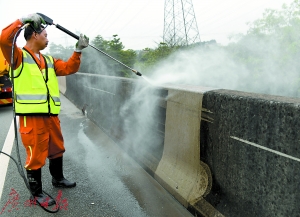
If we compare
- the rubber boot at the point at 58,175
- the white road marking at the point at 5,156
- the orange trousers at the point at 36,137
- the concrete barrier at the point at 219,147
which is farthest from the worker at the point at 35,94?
the concrete barrier at the point at 219,147

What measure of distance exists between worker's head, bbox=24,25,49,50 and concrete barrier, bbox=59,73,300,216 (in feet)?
5.02

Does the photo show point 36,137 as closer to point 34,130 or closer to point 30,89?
point 34,130

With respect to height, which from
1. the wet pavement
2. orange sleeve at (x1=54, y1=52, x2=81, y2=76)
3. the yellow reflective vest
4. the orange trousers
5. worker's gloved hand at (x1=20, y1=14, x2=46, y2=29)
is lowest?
the wet pavement

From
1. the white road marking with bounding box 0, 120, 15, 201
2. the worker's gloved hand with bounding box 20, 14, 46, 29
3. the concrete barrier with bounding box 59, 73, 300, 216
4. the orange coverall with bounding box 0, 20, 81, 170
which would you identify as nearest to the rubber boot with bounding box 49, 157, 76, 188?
the orange coverall with bounding box 0, 20, 81, 170

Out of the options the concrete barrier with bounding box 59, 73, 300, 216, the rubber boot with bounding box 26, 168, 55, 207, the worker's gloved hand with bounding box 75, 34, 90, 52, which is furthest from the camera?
the worker's gloved hand with bounding box 75, 34, 90, 52

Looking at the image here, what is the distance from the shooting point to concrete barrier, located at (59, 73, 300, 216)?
6.54ft

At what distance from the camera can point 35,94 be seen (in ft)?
10.3

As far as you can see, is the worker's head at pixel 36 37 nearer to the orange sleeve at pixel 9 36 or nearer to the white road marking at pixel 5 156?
the orange sleeve at pixel 9 36

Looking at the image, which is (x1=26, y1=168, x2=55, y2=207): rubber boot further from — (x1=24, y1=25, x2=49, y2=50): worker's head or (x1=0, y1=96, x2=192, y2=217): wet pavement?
(x1=24, y1=25, x2=49, y2=50): worker's head

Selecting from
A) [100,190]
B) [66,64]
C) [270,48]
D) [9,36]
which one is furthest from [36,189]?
[270,48]

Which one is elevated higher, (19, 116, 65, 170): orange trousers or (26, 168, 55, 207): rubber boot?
(19, 116, 65, 170): orange trousers

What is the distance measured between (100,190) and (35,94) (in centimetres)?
140

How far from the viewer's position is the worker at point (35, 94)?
2977 mm

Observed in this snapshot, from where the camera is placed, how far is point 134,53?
3044cm
